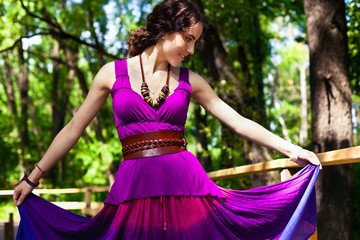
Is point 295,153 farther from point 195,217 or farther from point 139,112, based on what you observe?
point 139,112

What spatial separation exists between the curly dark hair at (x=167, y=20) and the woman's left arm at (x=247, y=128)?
1.11 feet

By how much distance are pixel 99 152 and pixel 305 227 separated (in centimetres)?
1160

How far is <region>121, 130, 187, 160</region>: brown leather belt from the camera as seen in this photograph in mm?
2678

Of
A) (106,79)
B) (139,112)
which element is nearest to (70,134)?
(106,79)

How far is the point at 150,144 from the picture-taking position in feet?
8.79

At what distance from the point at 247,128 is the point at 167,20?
80 cm

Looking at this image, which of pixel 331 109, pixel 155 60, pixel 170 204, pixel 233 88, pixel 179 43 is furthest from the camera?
pixel 233 88

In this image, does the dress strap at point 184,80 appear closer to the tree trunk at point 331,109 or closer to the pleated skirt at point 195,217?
the pleated skirt at point 195,217

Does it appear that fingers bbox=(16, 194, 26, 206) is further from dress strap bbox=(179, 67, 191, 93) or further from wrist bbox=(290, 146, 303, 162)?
wrist bbox=(290, 146, 303, 162)

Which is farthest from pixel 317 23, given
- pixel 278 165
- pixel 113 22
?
pixel 113 22

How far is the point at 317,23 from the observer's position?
551cm

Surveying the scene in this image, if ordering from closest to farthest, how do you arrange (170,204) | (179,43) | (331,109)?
1. (170,204)
2. (179,43)
3. (331,109)

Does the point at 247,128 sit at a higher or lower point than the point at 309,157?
higher

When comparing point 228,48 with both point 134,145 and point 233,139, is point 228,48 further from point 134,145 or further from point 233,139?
point 134,145
